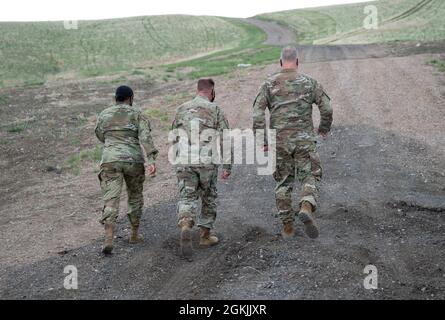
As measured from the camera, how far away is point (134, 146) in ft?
24.7

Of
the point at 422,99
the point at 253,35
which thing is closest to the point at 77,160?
the point at 422,99

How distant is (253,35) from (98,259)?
1920 inches

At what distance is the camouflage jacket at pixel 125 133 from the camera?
7379 mm

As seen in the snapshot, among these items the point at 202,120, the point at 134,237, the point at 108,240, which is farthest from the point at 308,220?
the point at 108,240

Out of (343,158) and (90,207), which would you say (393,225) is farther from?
(90,207)

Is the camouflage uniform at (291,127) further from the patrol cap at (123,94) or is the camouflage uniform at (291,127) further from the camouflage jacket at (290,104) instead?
the patrol cap at (123,94)

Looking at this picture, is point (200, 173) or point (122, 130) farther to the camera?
point (122, 130)

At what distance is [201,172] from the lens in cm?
717

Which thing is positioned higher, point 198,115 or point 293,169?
point 198,115

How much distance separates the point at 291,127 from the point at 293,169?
541 mm

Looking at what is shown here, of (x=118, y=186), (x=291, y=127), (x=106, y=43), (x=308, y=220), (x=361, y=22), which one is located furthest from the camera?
(x=361, y=22)

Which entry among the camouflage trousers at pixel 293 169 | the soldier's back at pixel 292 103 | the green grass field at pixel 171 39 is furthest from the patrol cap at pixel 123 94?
the green grass field at pixel 171 39

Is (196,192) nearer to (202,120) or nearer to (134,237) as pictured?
(202,120)

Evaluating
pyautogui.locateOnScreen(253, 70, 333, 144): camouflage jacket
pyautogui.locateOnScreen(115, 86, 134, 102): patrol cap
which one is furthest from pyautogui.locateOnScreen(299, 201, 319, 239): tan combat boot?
pyautogui.locateOnScreen(115, 86, 134, 102): patrol cap
